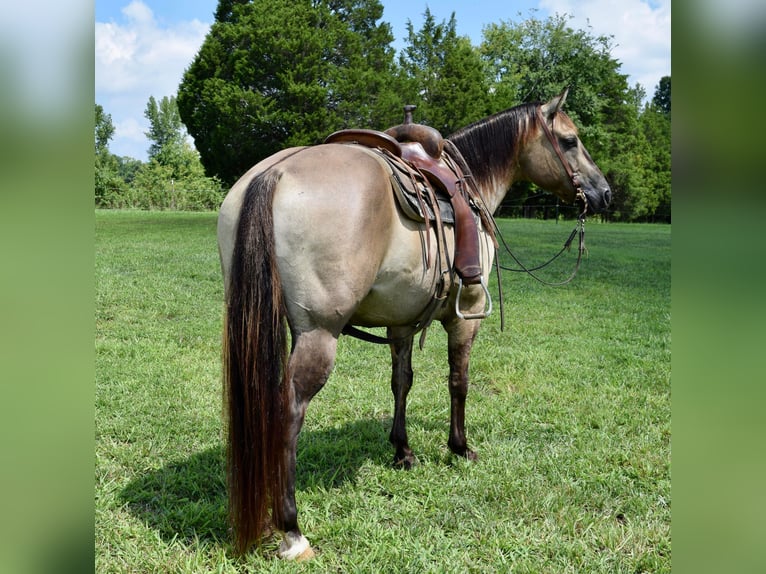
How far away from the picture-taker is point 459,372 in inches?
140

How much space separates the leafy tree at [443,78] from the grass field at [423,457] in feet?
72.6

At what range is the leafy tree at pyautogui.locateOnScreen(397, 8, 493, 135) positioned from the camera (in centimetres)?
2780

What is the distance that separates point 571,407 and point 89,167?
178 inches

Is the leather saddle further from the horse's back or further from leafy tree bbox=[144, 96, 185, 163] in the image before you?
leafy tree bbox=[144, 96, 185, 163]

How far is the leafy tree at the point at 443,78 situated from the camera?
27.8 meters

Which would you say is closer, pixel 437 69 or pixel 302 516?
pixel 302 516

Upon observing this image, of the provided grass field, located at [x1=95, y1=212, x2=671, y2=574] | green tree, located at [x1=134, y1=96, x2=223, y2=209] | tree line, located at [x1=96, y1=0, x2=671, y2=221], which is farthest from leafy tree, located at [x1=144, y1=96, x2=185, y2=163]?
grass field, located at [x1=95, y1=212, x2=671, y2=574]

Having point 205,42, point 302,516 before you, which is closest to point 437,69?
point 205,42

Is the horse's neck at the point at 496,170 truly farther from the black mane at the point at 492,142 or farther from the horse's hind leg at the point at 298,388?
the horse's hind leg at the point at 298,388

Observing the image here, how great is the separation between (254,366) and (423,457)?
1.76m

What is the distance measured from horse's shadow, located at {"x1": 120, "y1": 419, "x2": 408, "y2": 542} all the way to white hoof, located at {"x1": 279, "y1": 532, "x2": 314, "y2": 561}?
1.09 ft

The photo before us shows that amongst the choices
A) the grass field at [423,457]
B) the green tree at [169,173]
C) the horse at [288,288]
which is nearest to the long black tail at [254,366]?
the horse at [288,288]
